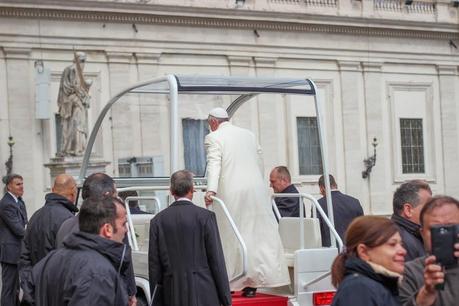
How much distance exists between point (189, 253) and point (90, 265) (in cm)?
311

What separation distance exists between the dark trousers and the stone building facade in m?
10.4

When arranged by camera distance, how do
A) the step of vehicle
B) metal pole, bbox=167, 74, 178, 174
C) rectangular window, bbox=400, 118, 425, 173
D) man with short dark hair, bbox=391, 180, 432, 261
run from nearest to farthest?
1. man with short dark hair, bbox=391, 180, 432, 261
2. the step of vehicle
3. metal pole, bbox=167, 74, 178, 174
4. rectangular window, bbox=400, 118, 425, 173

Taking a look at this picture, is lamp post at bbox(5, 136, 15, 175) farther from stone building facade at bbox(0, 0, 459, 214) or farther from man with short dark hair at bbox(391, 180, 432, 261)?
man with short dark hair at bbox(391, 180, 432, 261)

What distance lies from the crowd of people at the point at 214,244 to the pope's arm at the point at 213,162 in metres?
0.01

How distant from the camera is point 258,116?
29.7 meters

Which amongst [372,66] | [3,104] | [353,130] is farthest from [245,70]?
[3,104]

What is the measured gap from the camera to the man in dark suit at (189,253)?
28.0 ft

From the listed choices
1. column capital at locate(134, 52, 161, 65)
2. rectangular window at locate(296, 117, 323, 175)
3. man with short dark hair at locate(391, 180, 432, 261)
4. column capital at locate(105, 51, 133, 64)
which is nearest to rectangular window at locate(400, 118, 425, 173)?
rectangular window at locate(296, 117, 323, 175)

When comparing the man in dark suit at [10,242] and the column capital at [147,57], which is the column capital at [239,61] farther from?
the man in dark suit at [10,242]

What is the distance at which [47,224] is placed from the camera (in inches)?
344

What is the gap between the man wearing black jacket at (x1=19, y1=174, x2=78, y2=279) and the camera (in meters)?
8.74

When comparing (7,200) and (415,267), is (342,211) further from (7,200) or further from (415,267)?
(415,267)

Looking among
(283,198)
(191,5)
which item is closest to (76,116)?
(191,5)

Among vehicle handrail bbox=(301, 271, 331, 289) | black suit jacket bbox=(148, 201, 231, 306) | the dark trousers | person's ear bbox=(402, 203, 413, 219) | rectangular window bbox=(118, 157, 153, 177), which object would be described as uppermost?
rectangular window bbox=(118, 157, 153, 177)
